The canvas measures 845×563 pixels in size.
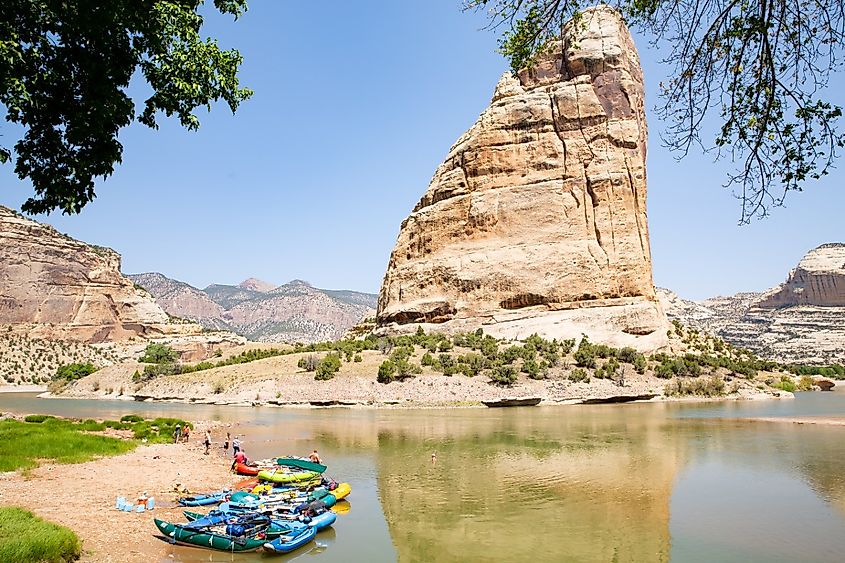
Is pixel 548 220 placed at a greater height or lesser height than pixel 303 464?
greater

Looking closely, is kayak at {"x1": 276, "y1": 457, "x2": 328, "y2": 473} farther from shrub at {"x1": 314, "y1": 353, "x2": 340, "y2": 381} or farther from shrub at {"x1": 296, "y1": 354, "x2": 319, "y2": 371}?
shrub at {"x1": 296, "y1": 354, "x2": 319, "y2": 371}

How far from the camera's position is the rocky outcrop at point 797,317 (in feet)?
462

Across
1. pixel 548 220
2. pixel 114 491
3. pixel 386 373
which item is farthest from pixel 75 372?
pixel 114 491

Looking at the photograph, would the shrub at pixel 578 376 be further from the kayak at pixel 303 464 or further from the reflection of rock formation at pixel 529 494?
the kayak at pixel 303 464

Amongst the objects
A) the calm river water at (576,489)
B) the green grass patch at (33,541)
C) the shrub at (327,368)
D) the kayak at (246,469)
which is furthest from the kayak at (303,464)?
the shrub at (327,368)

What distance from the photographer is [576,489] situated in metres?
19.2

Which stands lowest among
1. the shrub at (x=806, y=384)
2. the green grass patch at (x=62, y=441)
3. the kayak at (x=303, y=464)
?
the kayak at (x=303, y=464)

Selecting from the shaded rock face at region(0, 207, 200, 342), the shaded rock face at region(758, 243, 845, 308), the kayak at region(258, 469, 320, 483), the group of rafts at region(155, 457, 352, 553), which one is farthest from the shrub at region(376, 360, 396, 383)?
the shaded rock face at region(758, 243, 845, 308)

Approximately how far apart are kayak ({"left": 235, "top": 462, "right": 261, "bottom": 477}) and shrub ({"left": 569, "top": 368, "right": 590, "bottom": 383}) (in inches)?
1549

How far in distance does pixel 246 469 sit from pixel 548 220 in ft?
194

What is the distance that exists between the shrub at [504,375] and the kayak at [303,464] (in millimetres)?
34419

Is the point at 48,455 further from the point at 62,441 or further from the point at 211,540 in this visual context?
the point at 211,540

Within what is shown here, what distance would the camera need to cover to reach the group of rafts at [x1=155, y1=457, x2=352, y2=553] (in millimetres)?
12906

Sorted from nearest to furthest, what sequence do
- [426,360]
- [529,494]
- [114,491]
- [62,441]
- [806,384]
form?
[114,491]
[529,494]
[62,441]
[426,360]
[806,384]
